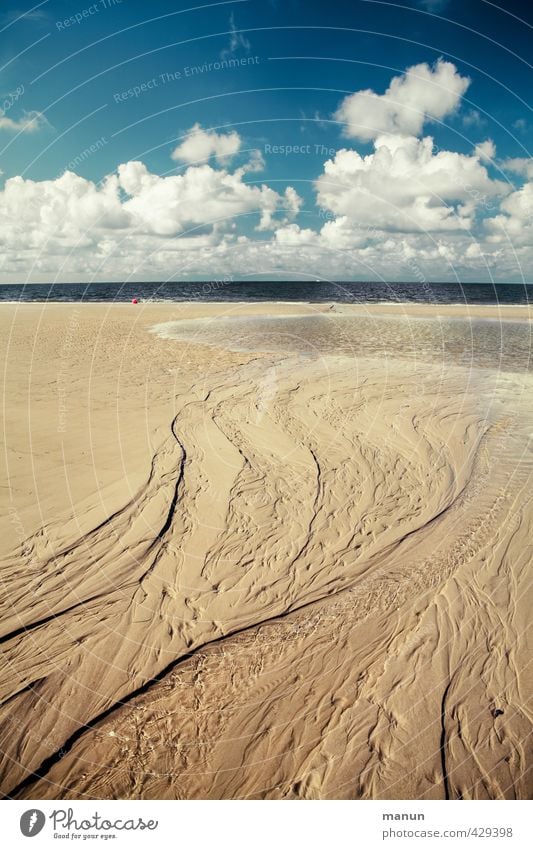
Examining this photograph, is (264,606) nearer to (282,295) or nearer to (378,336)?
(378,336)

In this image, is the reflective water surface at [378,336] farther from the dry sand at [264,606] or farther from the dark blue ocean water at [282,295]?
the dark blue ocean water at [282,295]

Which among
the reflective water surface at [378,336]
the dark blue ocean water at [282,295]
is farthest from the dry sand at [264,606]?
the dark blue ocean water at [282,295]

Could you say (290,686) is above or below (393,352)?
below

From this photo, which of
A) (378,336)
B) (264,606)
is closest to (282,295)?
(378,336)

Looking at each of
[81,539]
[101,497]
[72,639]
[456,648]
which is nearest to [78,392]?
[101,497]

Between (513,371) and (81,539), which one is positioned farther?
(513,371)

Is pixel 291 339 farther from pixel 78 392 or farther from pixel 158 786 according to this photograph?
pixel 158 786

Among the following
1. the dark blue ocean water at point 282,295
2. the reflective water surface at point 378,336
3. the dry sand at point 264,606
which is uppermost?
the dark blue ocean water at point 282,295

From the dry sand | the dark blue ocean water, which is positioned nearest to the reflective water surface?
the dry sand
